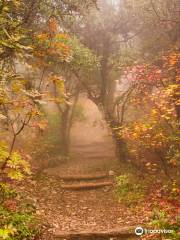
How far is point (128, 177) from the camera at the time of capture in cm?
1274

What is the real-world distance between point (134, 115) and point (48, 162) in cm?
502

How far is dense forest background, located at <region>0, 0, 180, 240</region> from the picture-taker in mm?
8723

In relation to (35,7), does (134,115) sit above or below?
below

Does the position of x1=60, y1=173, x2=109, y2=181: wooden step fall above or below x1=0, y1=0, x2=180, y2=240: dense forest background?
below

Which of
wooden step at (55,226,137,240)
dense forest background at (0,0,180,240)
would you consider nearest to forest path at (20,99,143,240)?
wooden step at (55,226,137,240)

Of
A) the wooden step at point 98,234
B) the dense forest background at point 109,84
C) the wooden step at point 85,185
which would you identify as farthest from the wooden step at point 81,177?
the wooden step at point 98,234

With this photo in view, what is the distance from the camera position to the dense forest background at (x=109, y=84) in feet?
28.6

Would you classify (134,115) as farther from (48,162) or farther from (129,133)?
(129,133)

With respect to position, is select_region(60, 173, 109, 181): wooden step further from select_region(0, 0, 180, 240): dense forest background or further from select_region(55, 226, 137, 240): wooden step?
select_region(55, 226, 137, 240): wooden step

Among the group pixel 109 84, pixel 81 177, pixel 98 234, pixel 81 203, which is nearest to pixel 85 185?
pixel 81 177

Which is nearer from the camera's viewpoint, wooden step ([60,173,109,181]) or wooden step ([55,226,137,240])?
wooden step ([55,226,137,240])

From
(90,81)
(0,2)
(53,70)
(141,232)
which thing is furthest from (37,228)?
(90,81)

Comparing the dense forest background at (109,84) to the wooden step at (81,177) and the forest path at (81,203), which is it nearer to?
the forest path at (81,203)

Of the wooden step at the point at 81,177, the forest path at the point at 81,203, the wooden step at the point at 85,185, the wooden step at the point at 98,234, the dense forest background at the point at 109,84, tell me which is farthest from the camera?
the wooden step at the point at 81,177
